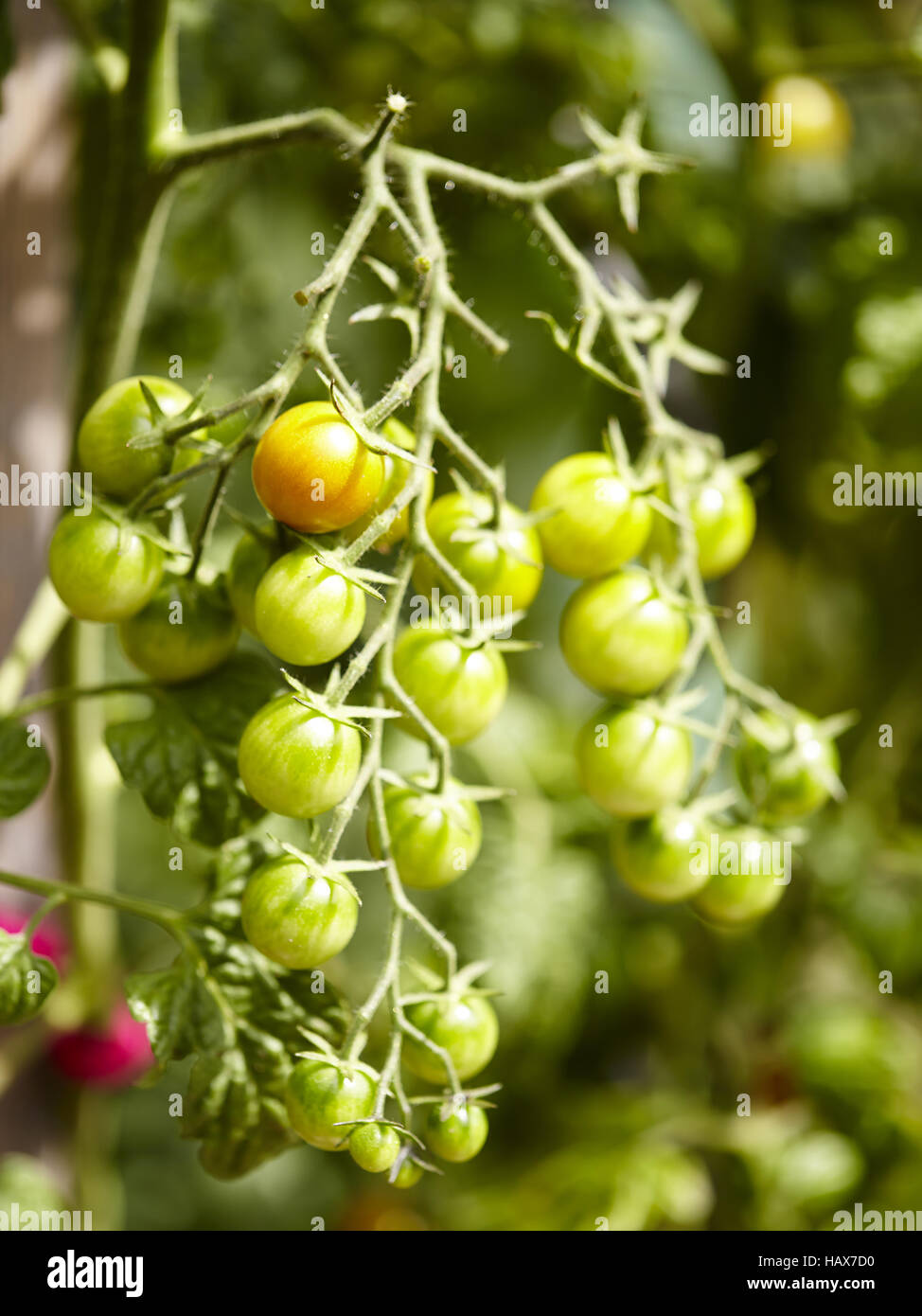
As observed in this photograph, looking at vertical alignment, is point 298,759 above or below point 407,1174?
above

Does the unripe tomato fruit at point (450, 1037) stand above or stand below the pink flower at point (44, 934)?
below

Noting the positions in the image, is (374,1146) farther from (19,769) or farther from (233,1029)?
(19,769)

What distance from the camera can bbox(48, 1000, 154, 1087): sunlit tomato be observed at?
60cm

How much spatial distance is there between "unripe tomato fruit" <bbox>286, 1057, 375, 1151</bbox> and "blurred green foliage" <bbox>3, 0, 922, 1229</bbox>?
334 mm

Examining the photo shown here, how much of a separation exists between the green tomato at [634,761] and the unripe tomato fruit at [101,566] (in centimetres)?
18

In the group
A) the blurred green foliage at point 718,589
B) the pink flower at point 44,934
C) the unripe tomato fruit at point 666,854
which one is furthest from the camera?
the blurred green foliage at point 718,589

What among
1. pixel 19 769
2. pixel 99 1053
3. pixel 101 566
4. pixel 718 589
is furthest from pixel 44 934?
pixel 718 589

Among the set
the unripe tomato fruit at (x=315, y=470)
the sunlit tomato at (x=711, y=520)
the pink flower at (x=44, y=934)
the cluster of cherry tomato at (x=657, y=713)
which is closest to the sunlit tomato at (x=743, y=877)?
the cluster of cherry tomato at (x=657, y=713)

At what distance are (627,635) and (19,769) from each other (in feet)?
0.78

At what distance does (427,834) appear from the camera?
0.34m

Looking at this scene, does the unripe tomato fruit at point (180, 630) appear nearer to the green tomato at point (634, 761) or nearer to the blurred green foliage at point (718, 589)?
the green tomato at point (634, 761)

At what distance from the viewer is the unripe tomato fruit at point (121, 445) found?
337mm
